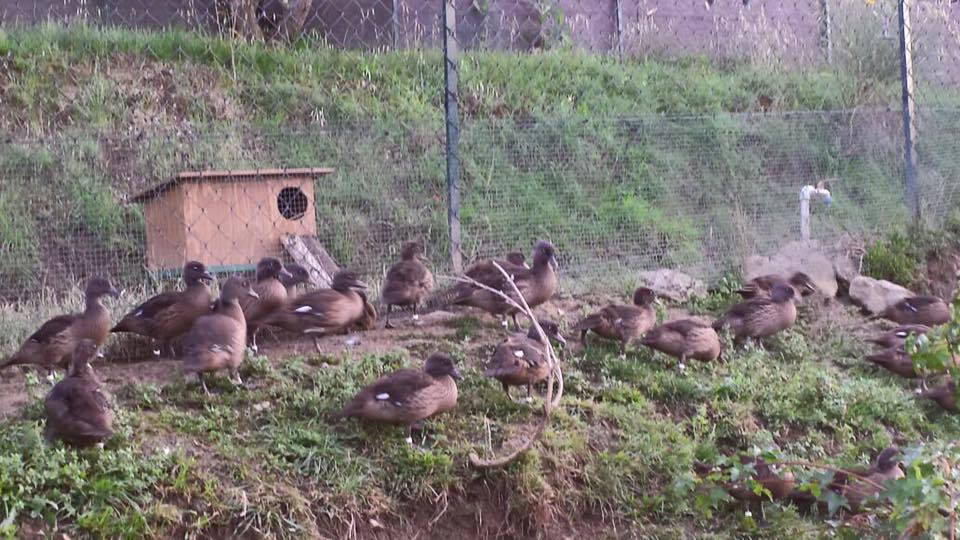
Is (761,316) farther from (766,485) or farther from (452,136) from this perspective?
(452,136)

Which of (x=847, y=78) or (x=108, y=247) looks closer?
(x=108, y=247)

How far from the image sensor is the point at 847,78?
15.0 m

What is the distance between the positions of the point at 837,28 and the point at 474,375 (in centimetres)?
1043

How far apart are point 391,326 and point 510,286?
0.93 metres

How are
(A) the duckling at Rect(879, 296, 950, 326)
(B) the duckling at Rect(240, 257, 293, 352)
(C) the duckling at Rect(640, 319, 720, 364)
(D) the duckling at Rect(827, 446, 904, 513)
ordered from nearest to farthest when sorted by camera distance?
(D) the duckling at Rect(827, 446, 904, 513) → (B) the duckling at Rect(240, 257, 293, 352) → (C) the duckling at Rect(640, 319, 720, 364) → (A) the duckling at Rect(879, 296, 950, 326)

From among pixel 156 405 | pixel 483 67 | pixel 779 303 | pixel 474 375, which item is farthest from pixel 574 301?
pixel 483 67

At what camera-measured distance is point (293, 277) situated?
8328 mm

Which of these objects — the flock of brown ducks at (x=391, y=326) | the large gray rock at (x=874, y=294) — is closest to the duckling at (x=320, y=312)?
the flock of brown ducks at (x=391, y=326)

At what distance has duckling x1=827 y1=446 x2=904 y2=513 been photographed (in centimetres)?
547

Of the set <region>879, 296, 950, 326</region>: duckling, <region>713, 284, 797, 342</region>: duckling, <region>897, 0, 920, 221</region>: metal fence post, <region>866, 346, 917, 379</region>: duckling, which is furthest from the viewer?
<region>897, 0, 920, 221</region>: metal fence post

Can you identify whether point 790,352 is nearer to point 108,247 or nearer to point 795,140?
point 795,140

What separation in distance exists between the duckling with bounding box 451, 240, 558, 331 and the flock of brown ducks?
0.01 metres

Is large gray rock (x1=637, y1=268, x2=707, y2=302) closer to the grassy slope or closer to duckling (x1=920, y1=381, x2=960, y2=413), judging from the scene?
A: the grassy slope

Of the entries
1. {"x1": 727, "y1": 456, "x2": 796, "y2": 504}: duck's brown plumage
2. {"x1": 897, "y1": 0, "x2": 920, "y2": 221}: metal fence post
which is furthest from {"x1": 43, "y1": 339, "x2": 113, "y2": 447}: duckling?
{"x1": 897, "y1": 0, "x2": 920, "y2": 221}: metal fence post
